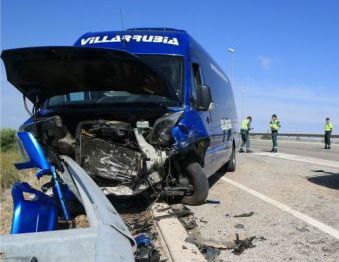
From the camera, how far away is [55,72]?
6078 millimetres

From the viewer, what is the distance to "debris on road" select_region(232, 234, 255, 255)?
4.65 m

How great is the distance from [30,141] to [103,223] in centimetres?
252

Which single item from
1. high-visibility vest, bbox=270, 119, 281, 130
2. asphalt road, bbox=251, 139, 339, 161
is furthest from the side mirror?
high-visibility vest, bbox=270, 119, 281, 130

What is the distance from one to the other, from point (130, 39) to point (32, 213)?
4.48 metres

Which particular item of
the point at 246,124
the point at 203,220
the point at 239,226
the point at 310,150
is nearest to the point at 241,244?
the point at 239,226

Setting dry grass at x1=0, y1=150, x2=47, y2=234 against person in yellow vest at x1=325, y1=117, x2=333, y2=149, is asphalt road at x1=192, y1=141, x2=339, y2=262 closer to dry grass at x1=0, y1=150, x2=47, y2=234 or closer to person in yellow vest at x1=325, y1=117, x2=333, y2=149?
dry grass at x1=0, y1=150, x2=47, y2=234

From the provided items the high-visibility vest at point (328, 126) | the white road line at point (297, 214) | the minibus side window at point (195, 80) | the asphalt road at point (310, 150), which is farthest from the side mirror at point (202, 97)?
the high-visibility vest at point (328, 126)

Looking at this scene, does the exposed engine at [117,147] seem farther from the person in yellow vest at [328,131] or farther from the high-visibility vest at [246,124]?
the person in yellow vest at [328,131]

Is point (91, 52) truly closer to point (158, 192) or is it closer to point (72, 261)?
point (158, 192)

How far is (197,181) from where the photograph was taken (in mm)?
6711

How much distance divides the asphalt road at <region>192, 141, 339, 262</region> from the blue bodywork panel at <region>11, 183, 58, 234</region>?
5.41ft

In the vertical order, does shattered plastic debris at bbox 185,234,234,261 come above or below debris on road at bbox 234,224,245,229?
above

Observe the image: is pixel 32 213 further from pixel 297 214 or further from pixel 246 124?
pixel 246 124

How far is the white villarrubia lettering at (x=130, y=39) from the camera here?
7.29 m
